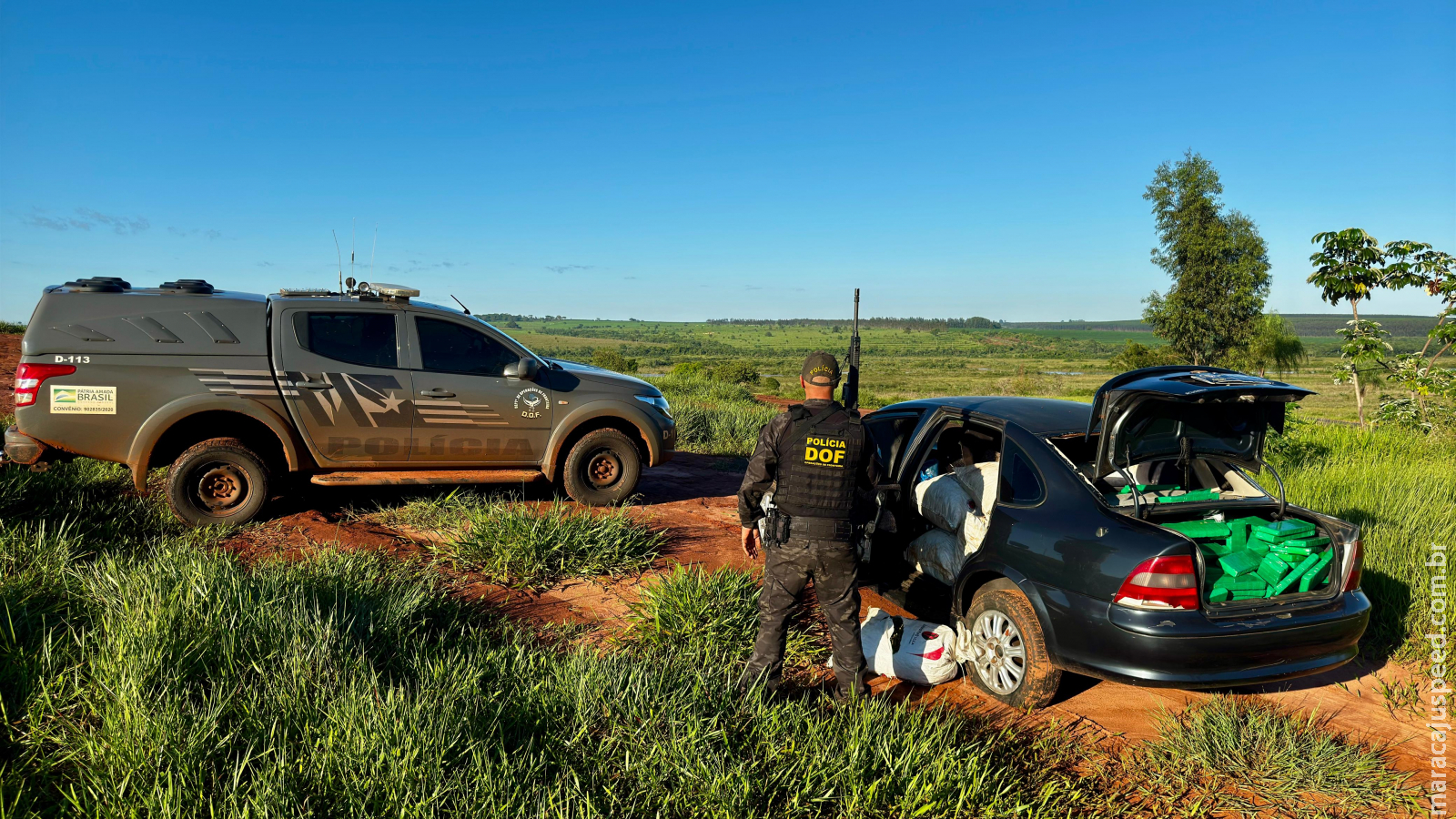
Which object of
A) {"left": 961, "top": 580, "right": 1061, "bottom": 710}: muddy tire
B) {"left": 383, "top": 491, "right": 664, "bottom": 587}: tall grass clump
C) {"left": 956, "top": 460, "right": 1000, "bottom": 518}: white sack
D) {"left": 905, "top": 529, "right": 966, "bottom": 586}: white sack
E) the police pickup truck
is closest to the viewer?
{"left": 961, "top": 580, "right": 1061, "bottom": 710}: muddy tire

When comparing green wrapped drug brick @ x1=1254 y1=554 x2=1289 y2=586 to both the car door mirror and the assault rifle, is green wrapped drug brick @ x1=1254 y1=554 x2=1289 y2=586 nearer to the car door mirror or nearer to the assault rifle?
the assault rifle

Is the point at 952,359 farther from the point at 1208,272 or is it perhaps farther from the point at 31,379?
the point at 31,379

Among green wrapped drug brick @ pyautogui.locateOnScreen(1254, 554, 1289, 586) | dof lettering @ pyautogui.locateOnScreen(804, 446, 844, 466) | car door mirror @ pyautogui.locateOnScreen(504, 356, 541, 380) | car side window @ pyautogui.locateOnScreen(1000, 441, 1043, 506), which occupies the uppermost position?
car door mirror @ pyautogui.locateOnScreen(504, 356, 541, 380)

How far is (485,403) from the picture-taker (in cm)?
710

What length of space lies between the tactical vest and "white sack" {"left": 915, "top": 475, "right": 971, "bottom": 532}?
1.23m

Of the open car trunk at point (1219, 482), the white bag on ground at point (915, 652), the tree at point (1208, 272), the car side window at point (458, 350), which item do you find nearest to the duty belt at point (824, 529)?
the white bag on ground at point (915, 652)

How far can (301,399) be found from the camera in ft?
21.6

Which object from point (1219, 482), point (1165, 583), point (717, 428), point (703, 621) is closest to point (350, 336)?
point (703, 621)

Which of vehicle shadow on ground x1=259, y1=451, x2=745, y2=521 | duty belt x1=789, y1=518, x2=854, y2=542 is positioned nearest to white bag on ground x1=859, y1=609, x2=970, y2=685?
duty belt x1=789, y1=518, x2=854, y2=542

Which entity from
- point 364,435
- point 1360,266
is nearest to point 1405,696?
point 364,435

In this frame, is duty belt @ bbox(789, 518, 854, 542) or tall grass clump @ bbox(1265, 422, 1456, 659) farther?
tall grass clump @ bbox(1265, 422, 1456, 659)

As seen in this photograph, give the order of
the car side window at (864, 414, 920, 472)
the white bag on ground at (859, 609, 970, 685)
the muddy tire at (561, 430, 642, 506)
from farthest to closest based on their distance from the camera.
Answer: the muddy tire at (561, 430, 642, 506)
the car side window at (864, 414, 920, 472)
the white bag on ground at (859, 609, 970, 685)

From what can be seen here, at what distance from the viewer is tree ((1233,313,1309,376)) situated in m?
28.5

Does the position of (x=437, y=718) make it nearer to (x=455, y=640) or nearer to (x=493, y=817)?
(x=493, y=817)
